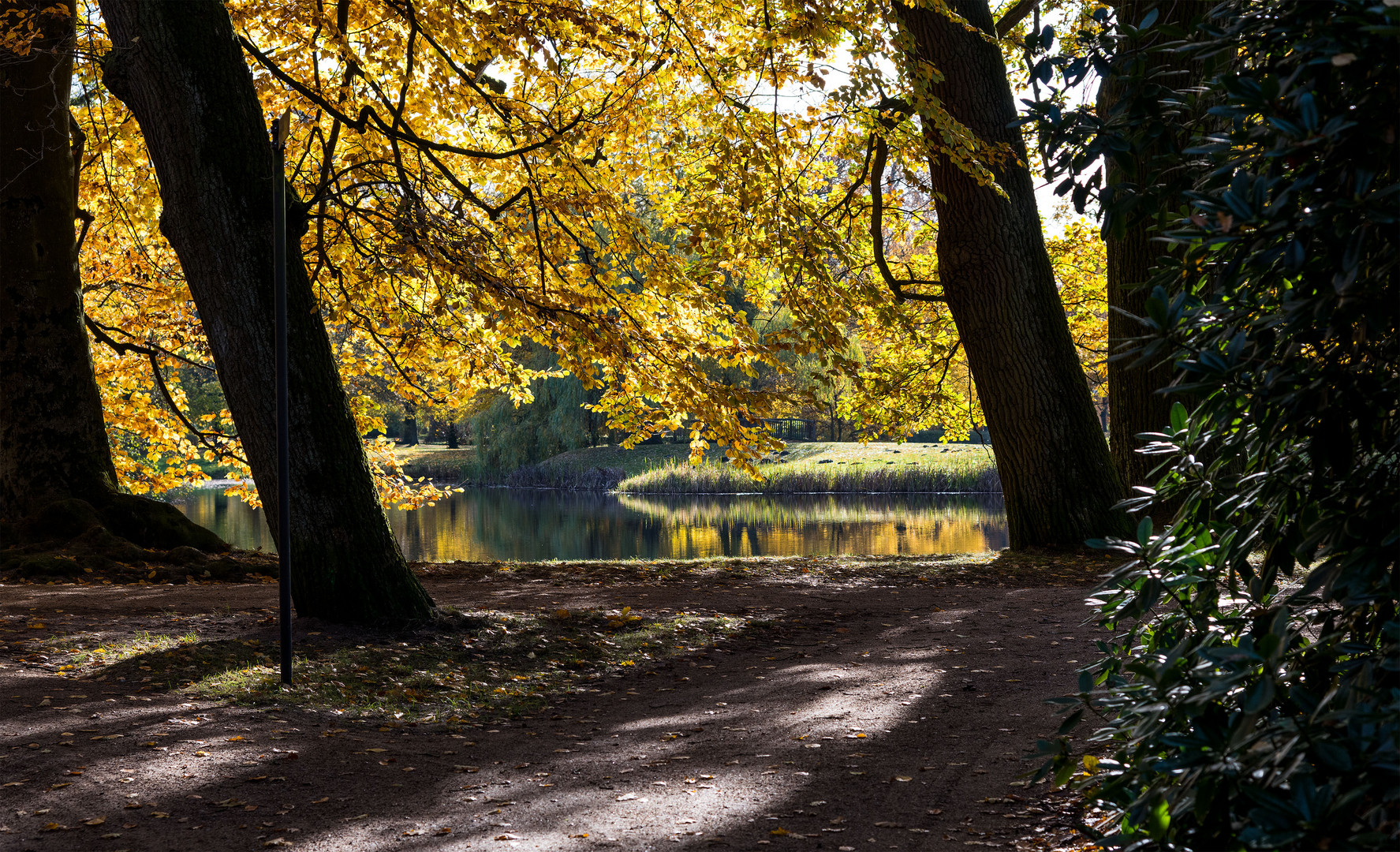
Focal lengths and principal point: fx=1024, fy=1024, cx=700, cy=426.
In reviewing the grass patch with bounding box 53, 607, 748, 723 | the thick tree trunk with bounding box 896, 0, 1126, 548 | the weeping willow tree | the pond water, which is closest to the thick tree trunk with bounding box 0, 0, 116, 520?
the grass patch with bounding box 53, 607, 748, 723

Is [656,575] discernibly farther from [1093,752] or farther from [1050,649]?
[1093,752]

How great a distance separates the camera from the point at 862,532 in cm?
2069

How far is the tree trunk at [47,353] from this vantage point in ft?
30.0

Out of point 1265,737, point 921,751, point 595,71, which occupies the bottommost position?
point 921,751

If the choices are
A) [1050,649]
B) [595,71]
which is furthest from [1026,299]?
[595,71]

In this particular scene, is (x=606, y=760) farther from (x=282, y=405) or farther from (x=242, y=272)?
(x=242, y=272)

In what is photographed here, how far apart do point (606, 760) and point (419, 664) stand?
5.94 feet

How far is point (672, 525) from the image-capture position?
22984mm

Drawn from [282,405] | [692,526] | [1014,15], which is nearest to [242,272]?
[282,405]

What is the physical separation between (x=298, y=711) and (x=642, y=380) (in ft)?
15.2

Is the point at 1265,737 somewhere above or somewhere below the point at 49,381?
below

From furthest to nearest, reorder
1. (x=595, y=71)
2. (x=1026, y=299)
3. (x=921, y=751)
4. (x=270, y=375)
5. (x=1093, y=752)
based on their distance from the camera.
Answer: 1. (x=595, y=71)
2. (x=1026, y=299)
3. (x=270, y=375)
4. (x=921, y=751)
5. (x=1093, y=752)

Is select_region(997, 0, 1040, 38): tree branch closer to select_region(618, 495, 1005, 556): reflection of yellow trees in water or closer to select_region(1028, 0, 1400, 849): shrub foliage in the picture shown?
select_region(618, 495, 1005, 556): reflection of yellow trees in water

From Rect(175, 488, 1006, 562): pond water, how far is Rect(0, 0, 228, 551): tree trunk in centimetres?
655
